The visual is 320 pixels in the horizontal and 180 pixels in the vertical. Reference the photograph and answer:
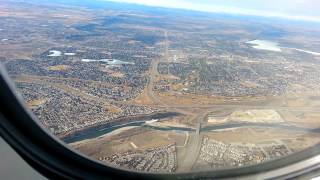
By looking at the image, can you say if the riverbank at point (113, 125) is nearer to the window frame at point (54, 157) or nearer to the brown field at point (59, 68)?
the window frame at point (54, 157)

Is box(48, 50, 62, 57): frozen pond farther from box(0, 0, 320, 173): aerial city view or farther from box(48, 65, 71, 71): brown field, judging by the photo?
box(48, 65, 71, 71): brown field

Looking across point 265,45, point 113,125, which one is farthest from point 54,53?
point 265,45

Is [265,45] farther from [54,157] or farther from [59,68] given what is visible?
[54,157]

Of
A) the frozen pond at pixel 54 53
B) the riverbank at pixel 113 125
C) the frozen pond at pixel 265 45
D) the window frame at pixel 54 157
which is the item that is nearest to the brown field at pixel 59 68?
the frozen pond at pixel 54 53

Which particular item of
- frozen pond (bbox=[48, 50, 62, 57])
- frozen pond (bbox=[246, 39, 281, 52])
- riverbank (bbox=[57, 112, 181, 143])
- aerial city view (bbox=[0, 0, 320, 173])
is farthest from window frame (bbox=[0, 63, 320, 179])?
frozen pond (bbox=[246, 39, 281, 52])

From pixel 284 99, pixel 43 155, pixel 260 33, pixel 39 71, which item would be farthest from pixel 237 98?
pixel 260 33

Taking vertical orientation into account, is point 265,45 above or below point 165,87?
above
